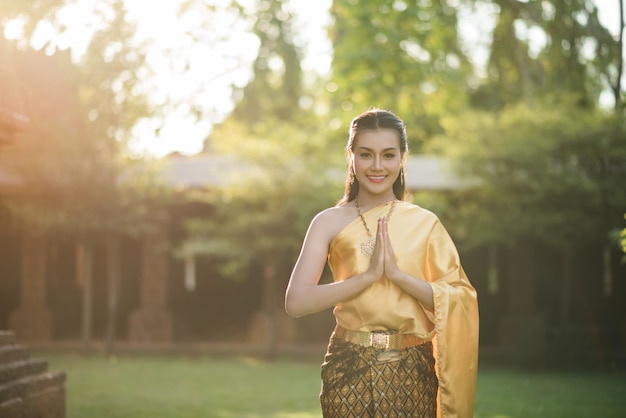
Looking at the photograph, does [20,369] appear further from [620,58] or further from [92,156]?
[620,58]

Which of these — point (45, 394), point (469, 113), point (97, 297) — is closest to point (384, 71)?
point (469, 113)

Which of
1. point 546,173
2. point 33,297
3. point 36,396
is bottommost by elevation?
point 36,396

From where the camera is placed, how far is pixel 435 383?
320 centimetres

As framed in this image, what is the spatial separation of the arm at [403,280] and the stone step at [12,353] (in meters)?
4.30

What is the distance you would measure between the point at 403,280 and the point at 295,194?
1139 centimetres

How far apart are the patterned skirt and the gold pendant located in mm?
349

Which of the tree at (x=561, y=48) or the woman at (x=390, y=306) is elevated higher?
the tree at (x=561, y=48)

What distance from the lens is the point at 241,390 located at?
10969 millimetres

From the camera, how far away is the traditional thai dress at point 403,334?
3.09 metres

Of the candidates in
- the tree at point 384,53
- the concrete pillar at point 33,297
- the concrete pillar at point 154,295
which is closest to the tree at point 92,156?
the concrete pillar at point 154,295

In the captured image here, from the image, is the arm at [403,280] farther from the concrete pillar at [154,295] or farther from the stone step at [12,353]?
the concrete pillar at [154,295]

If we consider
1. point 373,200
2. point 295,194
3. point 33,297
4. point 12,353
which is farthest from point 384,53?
point 373,200

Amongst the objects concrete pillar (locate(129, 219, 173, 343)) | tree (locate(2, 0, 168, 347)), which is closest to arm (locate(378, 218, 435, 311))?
tree (locate(2, 0, 168, 347))

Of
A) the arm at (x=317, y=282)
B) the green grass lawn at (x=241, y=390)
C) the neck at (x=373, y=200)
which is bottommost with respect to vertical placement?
the green grass lawn at (x=241, y=390)
